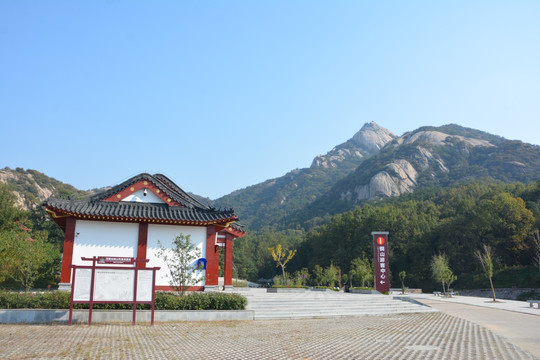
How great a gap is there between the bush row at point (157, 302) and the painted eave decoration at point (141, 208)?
4.64 m

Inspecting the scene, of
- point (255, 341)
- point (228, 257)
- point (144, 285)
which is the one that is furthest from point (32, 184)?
point (255, 341)

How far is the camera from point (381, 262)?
2564cm

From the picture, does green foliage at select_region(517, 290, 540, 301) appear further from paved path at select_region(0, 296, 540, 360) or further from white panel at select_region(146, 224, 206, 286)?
white panel at select_region(146, 224, 206, 286)

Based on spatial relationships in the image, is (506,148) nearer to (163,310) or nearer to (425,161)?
(425,161)

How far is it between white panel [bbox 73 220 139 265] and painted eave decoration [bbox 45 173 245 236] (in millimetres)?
440

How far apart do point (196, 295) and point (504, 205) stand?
150 feet

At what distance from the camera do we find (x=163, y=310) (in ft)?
40.3

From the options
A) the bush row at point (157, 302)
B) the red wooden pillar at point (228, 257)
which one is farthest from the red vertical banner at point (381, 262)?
the bush row at point (157, 302)

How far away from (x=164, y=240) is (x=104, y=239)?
2624mm

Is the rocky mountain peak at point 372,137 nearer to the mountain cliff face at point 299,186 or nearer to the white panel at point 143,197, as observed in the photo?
the mountain cliff face at point 299,186

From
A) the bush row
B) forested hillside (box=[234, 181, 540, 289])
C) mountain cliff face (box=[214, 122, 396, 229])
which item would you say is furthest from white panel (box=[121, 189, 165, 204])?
mountain cliff face (box=[214, 122, 396, 229])

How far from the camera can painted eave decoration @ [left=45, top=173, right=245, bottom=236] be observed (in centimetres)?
1667

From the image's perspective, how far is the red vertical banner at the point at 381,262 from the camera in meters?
25.2

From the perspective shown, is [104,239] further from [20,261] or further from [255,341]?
[255,341]
